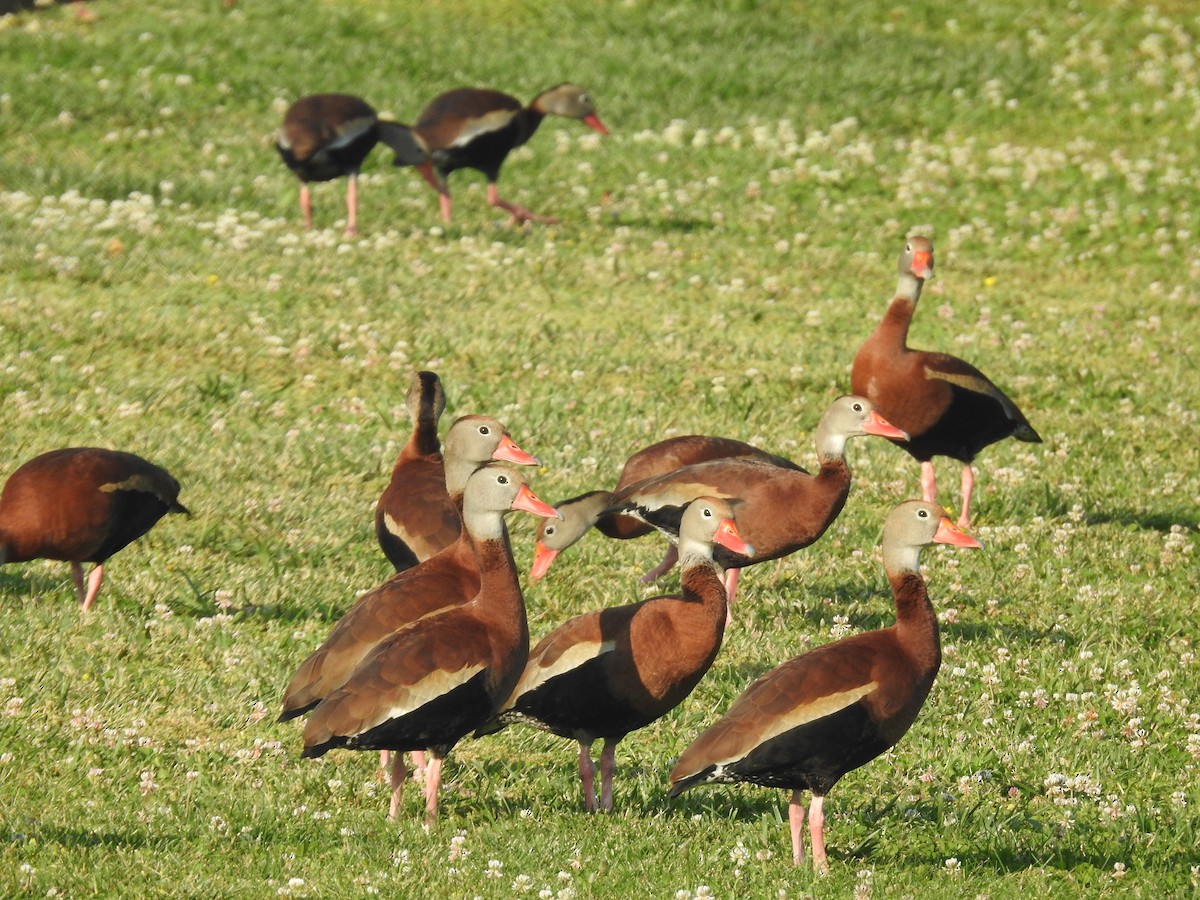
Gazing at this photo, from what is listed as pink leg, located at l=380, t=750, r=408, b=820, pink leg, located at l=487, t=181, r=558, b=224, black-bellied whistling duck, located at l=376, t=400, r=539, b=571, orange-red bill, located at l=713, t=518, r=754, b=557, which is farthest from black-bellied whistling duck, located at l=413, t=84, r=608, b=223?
pink leg, located at l=380, t=750, r=408, b=820

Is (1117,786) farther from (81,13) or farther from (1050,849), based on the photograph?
(81,13)

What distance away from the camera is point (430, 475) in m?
8.66

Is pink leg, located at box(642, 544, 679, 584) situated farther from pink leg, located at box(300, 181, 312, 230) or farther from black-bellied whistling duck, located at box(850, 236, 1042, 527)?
pink leg, located at box(300, 181, 312, 230)

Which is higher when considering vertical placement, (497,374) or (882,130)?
(497,374)

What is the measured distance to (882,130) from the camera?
2123 cm

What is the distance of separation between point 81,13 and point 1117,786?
19722 mm

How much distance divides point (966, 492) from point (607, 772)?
16.2ft

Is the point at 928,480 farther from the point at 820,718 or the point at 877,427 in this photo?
the point at 820,718

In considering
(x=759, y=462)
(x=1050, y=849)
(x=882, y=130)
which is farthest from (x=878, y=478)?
(x=882, y=130)

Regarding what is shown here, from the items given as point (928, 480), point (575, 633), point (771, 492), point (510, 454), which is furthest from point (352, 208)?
point (575, 633)

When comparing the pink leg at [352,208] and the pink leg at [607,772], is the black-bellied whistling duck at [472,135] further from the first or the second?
the pink leg at [607,772]

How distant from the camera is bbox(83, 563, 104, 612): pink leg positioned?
28.2ft

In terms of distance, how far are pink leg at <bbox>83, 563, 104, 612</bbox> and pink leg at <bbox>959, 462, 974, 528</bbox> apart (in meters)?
5.19

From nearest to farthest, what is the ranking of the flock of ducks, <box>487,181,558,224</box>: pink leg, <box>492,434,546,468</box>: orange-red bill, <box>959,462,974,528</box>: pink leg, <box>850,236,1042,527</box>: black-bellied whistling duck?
the flock of ducks < <box>492,434,546,468</box>: orange-red bill < <box>850,236,1042,527</box>: black-bellied whistling duck < <box>959,462,974,528</box>: pink leg < <box>487,181,558,224</box>: pink leg
